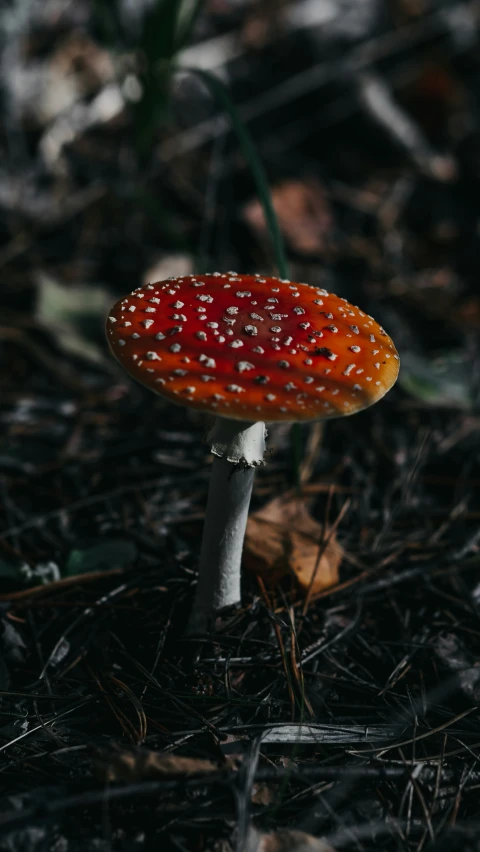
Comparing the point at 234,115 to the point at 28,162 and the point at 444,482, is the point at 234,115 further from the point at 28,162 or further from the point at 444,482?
the point at 28,162

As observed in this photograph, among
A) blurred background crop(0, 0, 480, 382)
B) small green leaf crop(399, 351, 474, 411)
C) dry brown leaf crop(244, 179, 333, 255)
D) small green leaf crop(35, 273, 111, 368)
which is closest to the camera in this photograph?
small green leaf crop(399, 351, 474, 411)

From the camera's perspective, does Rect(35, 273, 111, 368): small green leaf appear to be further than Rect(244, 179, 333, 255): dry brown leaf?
No

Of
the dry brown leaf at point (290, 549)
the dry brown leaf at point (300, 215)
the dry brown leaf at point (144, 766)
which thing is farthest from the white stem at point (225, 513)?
the dry brown leaf at point (300, 215)

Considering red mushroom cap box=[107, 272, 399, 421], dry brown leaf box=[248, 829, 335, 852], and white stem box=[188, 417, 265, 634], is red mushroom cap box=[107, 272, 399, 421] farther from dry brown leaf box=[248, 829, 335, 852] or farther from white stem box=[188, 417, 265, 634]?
dry brown leaf box=[248, 829, 335, 852]

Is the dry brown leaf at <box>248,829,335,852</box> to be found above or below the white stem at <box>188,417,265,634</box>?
below

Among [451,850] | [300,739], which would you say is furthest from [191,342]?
[451,850]

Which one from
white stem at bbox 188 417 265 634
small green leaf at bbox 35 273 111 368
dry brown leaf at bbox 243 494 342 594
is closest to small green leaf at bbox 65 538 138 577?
white stem at bbox 188 417 265 634

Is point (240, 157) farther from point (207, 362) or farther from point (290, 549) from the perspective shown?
point (207, 362)

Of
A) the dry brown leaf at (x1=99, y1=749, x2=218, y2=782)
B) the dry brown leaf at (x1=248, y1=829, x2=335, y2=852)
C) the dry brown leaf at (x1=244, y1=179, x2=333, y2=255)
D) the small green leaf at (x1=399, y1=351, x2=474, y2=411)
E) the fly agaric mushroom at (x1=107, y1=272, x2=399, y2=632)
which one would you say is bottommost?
the dry brown leaf at (x1=248, y1=829, x2=335, y2=852)
